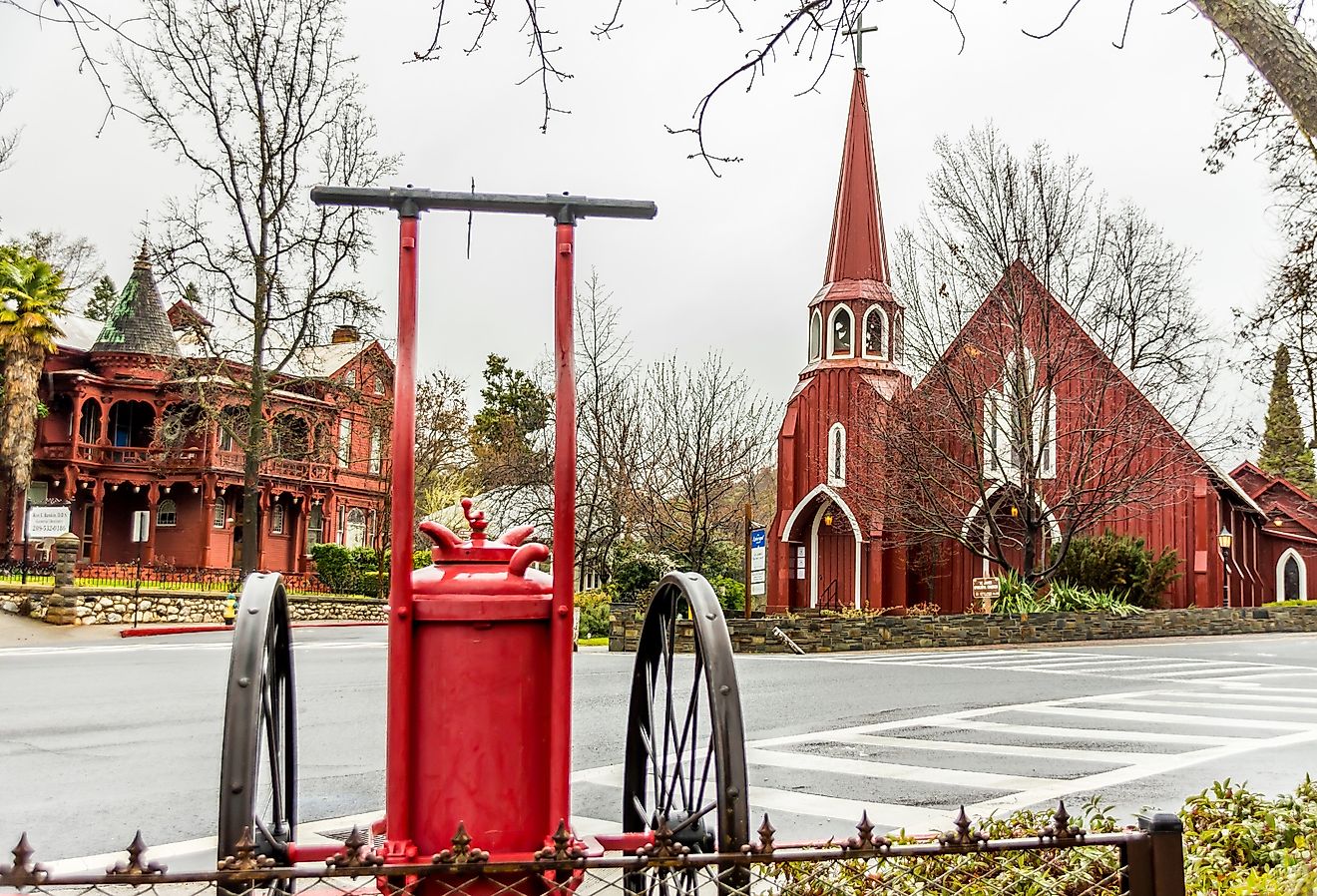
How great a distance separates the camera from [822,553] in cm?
3522

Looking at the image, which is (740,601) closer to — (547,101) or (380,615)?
(380,615)

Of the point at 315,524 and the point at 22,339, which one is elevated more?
the point at 22,339

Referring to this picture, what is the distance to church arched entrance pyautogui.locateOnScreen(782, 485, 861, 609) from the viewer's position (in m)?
34.2

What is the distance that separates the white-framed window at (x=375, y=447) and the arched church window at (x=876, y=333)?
15.2 m

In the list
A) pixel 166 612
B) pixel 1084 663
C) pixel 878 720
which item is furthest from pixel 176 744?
pixel 166 612

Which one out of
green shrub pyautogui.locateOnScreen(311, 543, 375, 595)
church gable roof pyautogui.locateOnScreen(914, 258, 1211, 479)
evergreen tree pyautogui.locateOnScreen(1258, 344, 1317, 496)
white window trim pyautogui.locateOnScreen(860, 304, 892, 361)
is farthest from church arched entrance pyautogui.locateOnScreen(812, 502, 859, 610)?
evergreen tree pyautogui.locateOnScreen(1258, 344, 1317, 496)

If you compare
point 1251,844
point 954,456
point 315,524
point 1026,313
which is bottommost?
point 1251,844

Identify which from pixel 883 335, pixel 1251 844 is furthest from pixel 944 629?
pixel 1251 844

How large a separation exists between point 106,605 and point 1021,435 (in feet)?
71.3

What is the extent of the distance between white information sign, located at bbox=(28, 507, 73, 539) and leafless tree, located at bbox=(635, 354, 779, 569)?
14094mm

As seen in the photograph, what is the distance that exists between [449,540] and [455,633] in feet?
1.22

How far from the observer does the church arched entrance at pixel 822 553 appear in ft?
112

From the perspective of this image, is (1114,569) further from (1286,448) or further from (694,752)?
(1286,448)

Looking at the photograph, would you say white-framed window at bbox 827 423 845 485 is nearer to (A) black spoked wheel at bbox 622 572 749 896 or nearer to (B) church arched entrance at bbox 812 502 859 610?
(B) church arched entrance at bbox 812 502 859 610
